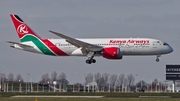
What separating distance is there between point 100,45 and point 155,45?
28.2 feet

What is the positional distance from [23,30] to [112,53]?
719 inches

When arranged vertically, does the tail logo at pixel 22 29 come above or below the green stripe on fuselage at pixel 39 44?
above

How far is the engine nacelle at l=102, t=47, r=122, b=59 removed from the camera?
87312 millimetres

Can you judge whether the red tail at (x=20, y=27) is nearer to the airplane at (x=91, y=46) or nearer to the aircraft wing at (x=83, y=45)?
the airplane at (x=91, y=46)

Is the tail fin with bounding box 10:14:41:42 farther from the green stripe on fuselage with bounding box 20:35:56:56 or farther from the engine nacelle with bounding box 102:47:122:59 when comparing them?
the engine nacelle with bounding box 102:47:122:59

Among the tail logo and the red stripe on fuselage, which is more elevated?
the tail logo

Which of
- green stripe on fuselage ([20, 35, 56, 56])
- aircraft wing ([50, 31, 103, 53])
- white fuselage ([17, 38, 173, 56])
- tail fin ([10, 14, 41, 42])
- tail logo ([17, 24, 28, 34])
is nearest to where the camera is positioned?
white fuselage ([17, 38, 173, 56])

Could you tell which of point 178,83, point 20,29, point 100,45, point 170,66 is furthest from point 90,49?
point 178,83

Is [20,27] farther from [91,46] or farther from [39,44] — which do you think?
[91,46]

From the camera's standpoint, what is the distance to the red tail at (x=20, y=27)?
96938 millimetres

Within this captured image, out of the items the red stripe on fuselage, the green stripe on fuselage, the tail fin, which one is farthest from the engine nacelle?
the tail fin

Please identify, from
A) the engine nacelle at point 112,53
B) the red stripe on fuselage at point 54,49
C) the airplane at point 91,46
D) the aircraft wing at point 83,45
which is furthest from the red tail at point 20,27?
the engine nacelle at point 112,53

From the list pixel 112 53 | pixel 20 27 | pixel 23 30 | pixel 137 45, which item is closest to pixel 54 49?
pixel 23 30

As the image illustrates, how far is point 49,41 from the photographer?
93062 mm
